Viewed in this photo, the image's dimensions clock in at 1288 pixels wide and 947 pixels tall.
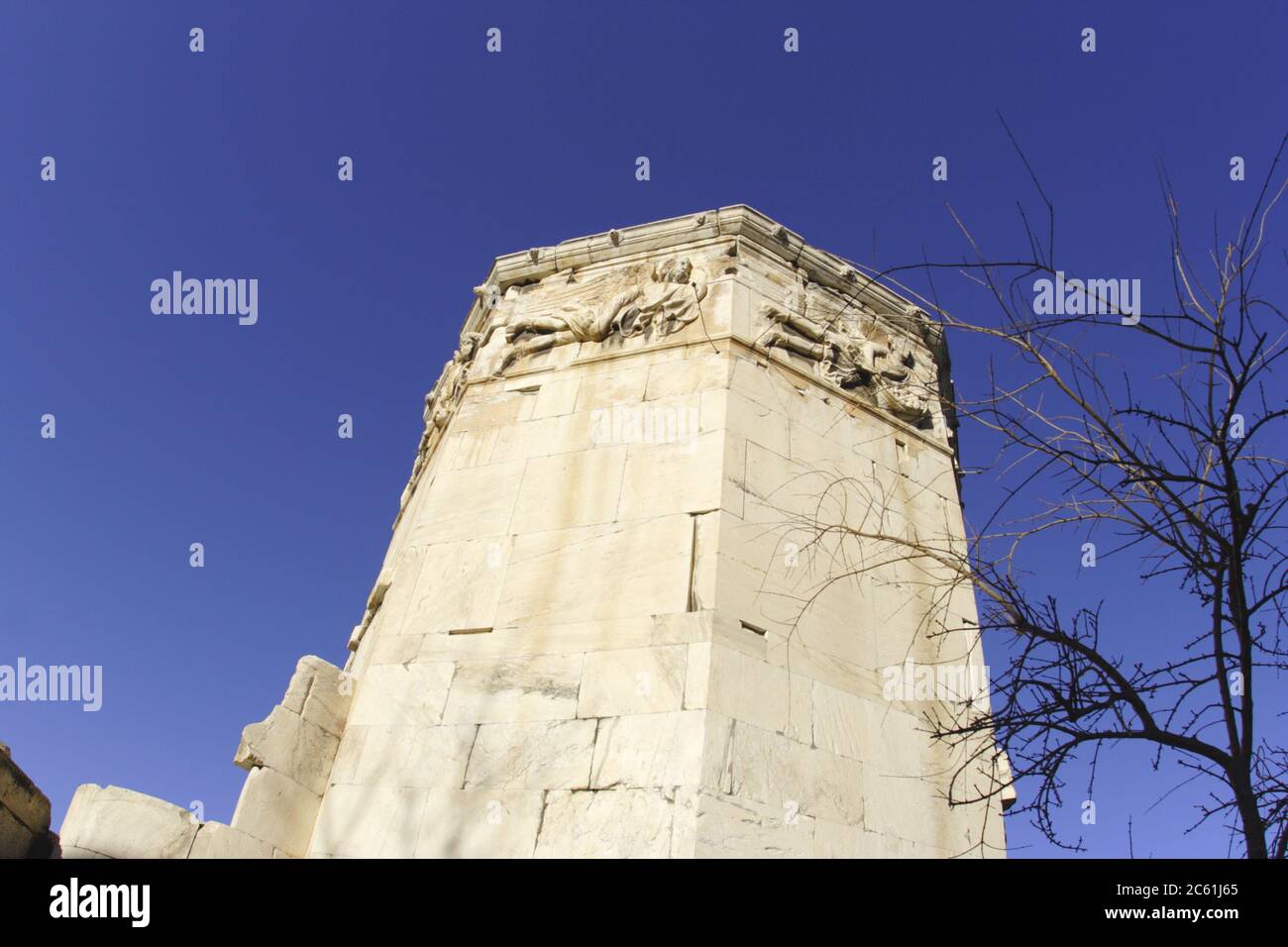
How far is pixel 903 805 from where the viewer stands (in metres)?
5.20

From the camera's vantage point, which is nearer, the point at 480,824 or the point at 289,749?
the point at 480,824

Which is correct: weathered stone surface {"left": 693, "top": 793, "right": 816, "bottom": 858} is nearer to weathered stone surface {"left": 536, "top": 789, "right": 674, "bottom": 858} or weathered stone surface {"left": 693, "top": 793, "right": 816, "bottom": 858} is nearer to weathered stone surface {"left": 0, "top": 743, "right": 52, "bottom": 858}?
weathered stone surface {"left": 536, "top": 789, "right": 674, "bottom": 858}

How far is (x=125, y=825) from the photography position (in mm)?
4977

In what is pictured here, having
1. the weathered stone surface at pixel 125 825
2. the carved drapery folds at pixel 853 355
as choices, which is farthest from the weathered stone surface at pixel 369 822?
the carved drapery folds at pixel 853 355

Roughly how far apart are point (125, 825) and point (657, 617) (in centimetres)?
325

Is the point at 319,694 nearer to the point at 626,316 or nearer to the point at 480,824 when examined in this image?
the point at 480,824

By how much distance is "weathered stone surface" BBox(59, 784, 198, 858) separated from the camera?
16.1 ft

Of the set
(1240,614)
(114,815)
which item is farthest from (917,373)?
(114,815)

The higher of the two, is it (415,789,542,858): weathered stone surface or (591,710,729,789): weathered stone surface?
(591,710,729,789): weathered stone surface

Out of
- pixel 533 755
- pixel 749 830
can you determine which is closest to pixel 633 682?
pixel 533 755

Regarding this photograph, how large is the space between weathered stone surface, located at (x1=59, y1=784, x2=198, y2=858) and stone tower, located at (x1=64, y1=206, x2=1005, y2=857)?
0.03m

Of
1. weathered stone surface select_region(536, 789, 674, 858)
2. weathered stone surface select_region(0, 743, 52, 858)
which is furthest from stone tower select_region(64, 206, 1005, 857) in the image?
A: weathered stone surface select_region(0, 743, 52, 858)

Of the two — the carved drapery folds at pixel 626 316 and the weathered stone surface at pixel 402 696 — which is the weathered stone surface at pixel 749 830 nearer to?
the weathered stone surface at pixel 402 696
